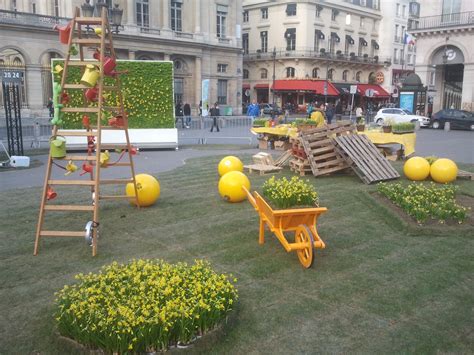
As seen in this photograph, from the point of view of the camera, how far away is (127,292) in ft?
15.3

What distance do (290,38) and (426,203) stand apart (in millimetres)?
56479

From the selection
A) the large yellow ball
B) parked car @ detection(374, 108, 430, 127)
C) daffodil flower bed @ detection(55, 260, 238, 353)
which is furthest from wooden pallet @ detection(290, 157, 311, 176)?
parked car @ detection(374, 108, 430, 127)

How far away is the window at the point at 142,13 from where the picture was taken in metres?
44.3

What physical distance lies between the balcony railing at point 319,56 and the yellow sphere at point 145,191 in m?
54.5

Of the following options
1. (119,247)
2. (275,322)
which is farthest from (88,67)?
(275,322)

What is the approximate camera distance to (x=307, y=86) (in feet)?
194

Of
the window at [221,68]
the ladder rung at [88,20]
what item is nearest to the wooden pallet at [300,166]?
the ladder rung at [88,20]

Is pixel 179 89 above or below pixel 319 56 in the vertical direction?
below

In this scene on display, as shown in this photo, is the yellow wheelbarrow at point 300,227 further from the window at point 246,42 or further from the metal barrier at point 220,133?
the window at point 246,42

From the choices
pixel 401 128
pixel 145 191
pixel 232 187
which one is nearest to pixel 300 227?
pixel 232 187

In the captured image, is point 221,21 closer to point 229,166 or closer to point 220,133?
point 220,133

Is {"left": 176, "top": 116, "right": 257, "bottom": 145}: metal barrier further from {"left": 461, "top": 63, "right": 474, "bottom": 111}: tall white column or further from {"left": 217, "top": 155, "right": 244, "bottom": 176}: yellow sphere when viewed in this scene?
{"left": 461, "top": 63, "right": 474, "bottom": 111}: tall white column

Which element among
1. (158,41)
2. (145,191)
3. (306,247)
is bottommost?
(306,247)

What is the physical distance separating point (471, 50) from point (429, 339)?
4118cm
